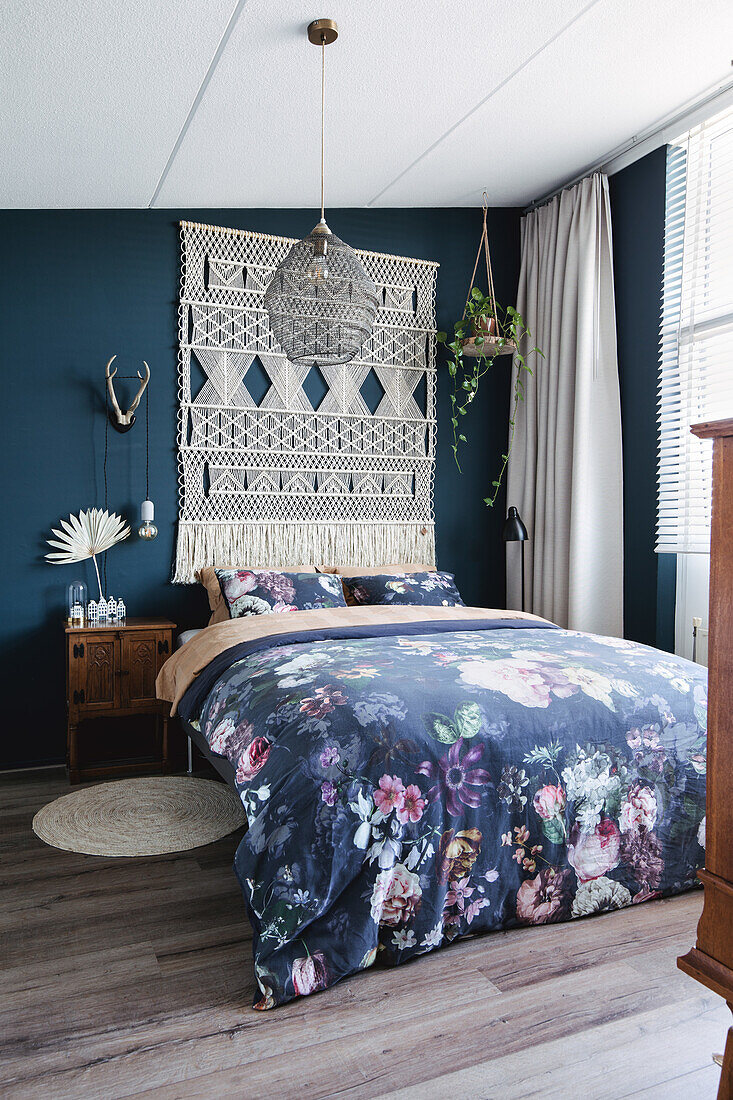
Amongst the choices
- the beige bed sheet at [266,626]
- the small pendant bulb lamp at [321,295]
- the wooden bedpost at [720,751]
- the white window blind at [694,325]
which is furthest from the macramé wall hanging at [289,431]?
the wooden bedpost at [720,751]

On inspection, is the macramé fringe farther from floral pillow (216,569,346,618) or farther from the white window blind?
the white window blind

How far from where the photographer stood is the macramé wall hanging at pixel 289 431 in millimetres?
3977

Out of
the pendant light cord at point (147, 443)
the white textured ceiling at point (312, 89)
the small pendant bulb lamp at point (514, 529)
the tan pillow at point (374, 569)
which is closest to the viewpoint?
the white textured ceiling at point (312, 89)

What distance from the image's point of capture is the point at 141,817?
2990 millimetres

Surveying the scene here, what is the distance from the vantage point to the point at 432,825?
76.7 inches

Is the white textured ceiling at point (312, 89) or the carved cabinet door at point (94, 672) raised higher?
the white textured ceiling at point (312, 89)

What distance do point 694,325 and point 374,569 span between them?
75.1 inches

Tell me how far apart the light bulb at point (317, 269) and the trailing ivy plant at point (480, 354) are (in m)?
1.60

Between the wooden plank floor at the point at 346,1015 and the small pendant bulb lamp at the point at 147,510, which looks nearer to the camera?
the wooden plank floor at the point at 346,1015

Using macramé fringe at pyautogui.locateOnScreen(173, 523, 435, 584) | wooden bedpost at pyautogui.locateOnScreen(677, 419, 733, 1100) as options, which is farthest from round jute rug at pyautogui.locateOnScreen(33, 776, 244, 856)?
wooden bedpost at pyautogui.locateOnScreen(677, 419, 733, 1100)

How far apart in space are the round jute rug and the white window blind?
7.68ft

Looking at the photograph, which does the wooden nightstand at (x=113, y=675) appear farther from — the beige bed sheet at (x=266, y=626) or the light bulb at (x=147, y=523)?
the light bulb at (x=147, y=523)

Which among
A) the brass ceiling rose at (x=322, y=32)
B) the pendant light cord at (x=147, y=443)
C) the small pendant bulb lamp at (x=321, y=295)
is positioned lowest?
the pendant light cord at (x=147, y=443)

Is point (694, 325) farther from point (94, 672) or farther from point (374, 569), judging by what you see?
point (94, 672)
